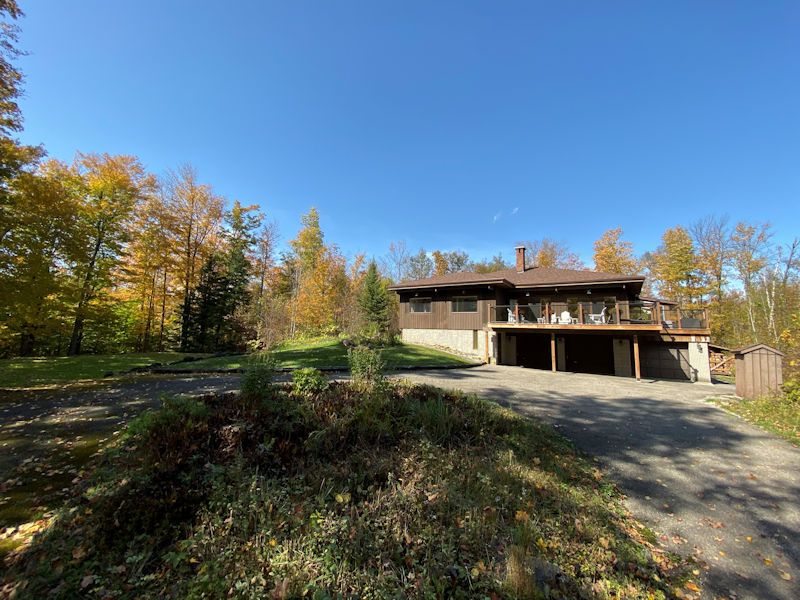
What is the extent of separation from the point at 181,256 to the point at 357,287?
14173 millimetres

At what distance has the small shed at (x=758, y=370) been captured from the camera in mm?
7254

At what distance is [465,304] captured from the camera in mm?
18109

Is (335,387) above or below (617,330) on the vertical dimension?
below

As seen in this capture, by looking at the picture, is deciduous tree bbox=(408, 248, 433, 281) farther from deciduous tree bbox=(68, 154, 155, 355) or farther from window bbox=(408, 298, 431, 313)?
deciduous tree bbox=(68, 154, 155, 355)

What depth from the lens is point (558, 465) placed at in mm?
4156

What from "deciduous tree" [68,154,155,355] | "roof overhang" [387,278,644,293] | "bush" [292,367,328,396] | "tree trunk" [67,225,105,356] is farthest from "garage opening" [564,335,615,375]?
"deciduous tree" [68,154,155,355]

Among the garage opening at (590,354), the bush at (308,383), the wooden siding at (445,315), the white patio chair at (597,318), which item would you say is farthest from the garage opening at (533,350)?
the bush at (308,383)

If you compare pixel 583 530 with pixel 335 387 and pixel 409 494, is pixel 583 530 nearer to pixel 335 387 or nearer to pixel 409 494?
pixel 409 494

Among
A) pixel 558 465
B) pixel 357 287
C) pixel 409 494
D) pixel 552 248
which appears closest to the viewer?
pixel 409 494

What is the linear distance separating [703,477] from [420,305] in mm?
16310

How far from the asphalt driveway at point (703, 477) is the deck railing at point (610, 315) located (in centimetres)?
500

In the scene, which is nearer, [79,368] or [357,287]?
[79,368]

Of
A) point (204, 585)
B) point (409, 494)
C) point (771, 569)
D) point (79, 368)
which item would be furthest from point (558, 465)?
point (79, 368)

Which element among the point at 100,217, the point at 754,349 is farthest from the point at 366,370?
the point at 100,217
